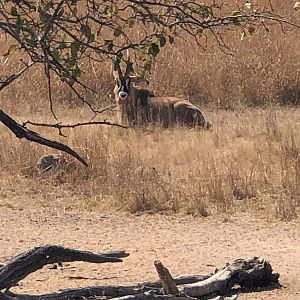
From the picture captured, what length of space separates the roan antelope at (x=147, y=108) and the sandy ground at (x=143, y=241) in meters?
4.97

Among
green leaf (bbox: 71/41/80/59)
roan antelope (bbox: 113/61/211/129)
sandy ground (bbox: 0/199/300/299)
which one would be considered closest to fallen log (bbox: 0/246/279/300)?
sandy ground (bbox: 0/199/300/299)

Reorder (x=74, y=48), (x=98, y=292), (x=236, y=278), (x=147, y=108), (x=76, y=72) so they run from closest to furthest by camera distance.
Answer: (x=74, y=48)
(x=76, y=72)
(x=98, y=292)
(x=236, y=278)
(x=147, y=108)

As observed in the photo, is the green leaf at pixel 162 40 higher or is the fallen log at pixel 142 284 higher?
the green leaf at pixel 162 40

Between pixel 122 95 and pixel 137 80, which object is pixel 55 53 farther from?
pixel 137 80

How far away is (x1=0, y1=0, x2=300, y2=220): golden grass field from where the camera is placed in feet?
31.5

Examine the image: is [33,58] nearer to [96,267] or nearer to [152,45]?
[152,45]

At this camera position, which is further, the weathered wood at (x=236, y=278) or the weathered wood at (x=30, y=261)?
the weathered wood at (x=236, y=278)

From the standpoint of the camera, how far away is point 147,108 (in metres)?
15.1

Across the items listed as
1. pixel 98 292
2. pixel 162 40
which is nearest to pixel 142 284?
pixel 98 292

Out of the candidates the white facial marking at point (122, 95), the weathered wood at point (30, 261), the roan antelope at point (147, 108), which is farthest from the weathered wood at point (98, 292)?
the white facial marking at point (122, 95)

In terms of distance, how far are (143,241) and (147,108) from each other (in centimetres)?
705

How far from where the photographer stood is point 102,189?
992 cm

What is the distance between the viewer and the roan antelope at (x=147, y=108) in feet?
47.2

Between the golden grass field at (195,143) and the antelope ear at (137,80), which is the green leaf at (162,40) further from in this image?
the antelope ear at (137,80)
